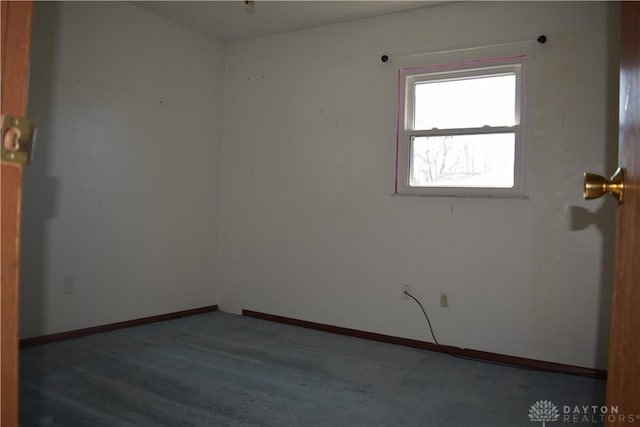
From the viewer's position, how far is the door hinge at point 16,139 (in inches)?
20.6

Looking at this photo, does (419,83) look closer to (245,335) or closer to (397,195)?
(397,195)

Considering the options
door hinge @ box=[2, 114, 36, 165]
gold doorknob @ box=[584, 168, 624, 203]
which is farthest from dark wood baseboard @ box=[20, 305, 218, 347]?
gold doorknob @ box=[584, 168, 624, 203]

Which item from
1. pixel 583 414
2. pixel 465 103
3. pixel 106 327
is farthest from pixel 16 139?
pixel 106 327

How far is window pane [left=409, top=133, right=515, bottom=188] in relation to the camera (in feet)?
10.1

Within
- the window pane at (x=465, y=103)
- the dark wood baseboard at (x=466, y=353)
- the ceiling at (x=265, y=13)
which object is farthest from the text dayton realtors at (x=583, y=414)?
the ceiling at (x=265, y=13)

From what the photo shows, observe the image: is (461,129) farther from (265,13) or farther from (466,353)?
(265,13)

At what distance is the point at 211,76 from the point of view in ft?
13.8

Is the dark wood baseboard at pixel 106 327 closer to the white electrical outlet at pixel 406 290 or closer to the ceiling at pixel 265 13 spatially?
the white electrical outlet at pixel 406 290

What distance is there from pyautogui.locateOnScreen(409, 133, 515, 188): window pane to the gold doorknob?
2.41m

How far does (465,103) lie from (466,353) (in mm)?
1775

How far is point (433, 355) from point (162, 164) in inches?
104

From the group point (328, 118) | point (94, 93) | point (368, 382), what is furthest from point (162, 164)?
point (368, 382)

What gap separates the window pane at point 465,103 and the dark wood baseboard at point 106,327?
2527 millimetres

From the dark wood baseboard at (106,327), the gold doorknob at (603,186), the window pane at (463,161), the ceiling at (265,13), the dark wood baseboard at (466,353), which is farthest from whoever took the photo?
the ceiling at (265,13)
